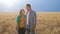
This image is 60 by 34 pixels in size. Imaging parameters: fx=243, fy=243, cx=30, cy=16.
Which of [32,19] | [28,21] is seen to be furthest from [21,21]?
[32,19]

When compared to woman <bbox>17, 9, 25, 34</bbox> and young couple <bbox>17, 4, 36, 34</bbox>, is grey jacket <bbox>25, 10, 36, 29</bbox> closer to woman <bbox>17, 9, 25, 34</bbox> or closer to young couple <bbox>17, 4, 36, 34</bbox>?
young couple <bbox>17, 4, 36, 34</bbox>

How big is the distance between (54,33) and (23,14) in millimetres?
3734

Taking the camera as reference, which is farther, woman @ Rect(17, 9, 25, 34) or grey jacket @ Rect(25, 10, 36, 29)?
woman @ Rect(17, 9, 25, 34)

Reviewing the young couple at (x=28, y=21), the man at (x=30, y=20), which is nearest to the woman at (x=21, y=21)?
the young couple at (x=28, y=21)

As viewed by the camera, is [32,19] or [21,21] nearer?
[32,19]

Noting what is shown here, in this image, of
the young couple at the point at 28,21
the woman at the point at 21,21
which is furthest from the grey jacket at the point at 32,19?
the woman at the point at 21,21

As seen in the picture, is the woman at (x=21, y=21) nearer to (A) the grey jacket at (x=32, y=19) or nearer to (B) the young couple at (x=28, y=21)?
(B) the young couple at (x=28, y=21)

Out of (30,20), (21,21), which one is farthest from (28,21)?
(21,21)

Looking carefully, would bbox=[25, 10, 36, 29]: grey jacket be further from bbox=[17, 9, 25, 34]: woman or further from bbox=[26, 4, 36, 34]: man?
bbox=[17, 9, 25, 34]: woman

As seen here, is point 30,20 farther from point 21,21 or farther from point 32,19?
point 21,21

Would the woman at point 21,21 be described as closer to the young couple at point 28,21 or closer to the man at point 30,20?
the young couple at point 28,21

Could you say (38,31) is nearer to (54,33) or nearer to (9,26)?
(54,33)

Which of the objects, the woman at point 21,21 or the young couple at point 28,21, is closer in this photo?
the young couple at point 28,21

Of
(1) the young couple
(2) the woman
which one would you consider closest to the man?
(1) the young couple
